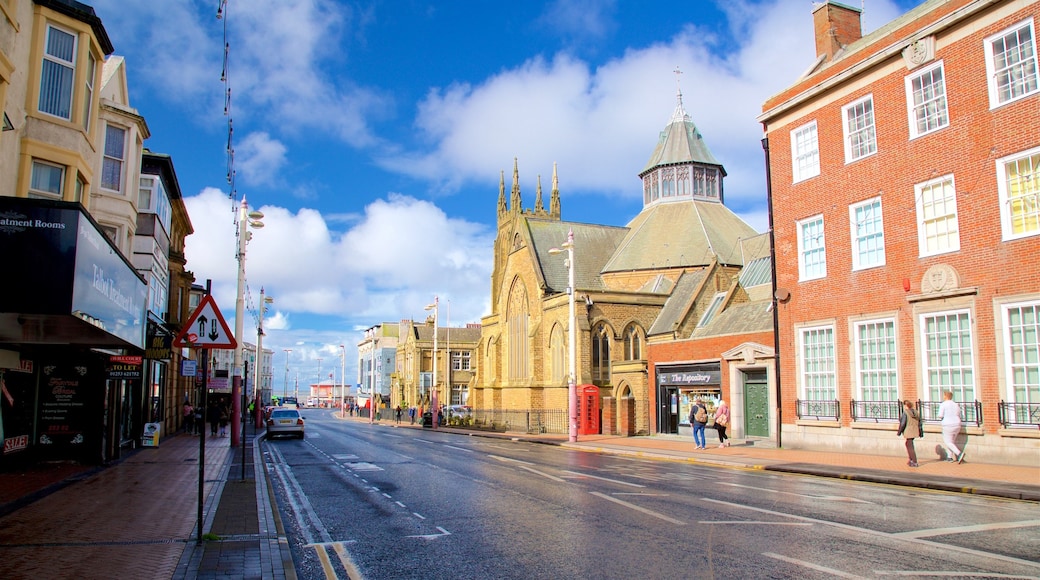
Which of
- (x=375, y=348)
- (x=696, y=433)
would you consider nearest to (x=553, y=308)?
(x=696, y=433)

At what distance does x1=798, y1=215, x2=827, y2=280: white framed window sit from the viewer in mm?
23359

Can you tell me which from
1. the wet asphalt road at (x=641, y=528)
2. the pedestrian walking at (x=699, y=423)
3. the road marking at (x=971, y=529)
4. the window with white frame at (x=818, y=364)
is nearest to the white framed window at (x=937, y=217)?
the window with white frame at (x=818, y=364)

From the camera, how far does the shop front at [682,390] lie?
99.5 ft

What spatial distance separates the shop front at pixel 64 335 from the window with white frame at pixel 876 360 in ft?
64.0

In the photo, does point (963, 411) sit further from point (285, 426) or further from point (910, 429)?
point (285, 426)

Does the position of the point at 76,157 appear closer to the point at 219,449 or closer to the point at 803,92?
the point at 219,449

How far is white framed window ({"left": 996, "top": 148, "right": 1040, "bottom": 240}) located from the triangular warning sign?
17.8m

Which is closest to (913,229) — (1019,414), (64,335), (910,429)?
(1019,414)

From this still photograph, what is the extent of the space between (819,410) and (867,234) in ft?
18.8

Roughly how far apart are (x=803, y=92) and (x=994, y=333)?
1021 cm

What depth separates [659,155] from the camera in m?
59.6

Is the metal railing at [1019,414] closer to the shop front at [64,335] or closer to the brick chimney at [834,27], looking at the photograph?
the brick chimney at [834,27]

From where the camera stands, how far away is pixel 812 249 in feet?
78.1

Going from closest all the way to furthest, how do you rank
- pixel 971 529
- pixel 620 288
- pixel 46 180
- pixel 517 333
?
pixel 971 529 < pixel 46 180 < pixel 620 288 < pixel 517 333
